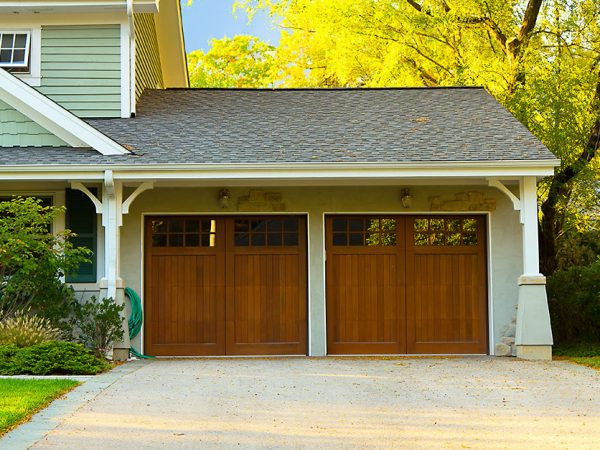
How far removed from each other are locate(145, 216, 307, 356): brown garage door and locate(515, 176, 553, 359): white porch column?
3.17m

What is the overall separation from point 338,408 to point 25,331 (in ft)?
16.1

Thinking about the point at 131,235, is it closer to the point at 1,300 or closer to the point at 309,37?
the point at 1,300

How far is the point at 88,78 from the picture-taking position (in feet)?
48.5

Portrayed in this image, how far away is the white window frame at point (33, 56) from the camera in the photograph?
579 inches

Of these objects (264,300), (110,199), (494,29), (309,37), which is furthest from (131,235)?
(309,37)

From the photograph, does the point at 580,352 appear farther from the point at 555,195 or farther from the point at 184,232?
the point at 184,232

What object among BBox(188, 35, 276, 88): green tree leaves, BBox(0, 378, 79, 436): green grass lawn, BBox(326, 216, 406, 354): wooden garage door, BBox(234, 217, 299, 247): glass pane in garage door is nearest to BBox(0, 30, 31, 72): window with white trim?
BBox(234, 217, 299, 247): glass pane in garage door

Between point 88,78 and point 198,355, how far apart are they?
4.80 meters

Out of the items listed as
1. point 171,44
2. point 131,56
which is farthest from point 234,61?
point 131,56

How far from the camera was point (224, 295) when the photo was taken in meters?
13.6

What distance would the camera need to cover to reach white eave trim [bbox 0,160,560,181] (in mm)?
12086

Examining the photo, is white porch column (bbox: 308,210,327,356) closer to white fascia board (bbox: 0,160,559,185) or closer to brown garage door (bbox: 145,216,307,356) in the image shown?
brown garage door (bbox: 145,216,307,356)

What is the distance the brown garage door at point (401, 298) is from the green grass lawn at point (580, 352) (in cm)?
138

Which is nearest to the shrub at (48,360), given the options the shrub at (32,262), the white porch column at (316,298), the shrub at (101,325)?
the shrub at (101,325)
